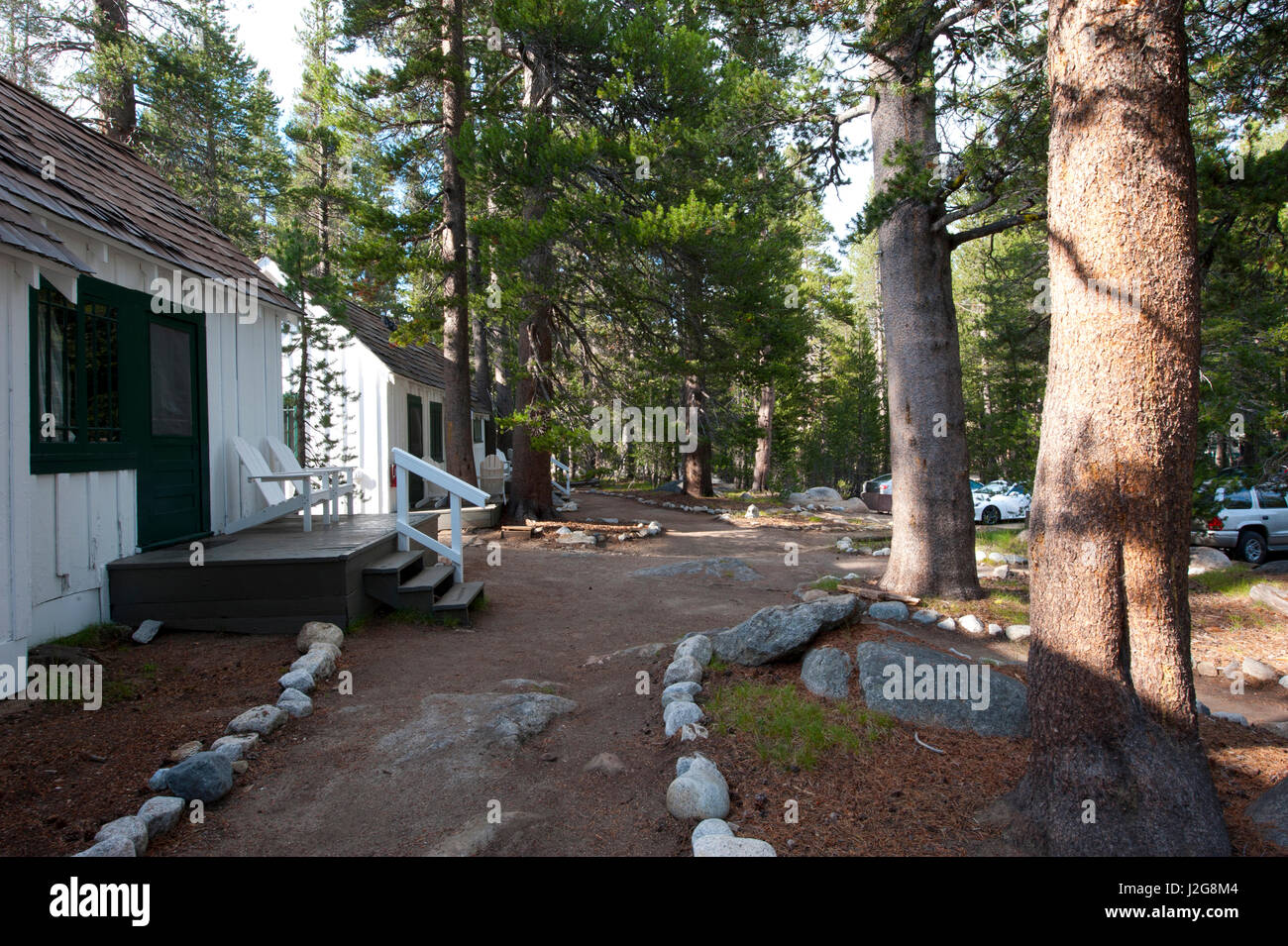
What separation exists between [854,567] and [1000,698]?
21.6 feet

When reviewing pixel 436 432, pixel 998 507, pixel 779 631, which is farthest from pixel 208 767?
pixel 998 507

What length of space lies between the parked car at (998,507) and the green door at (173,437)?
61.8ft

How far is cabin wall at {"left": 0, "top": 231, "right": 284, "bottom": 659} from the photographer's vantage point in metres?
4.93

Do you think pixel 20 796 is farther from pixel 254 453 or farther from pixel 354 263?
pixel 354 263

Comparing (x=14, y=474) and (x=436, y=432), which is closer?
(x=14, y=474)

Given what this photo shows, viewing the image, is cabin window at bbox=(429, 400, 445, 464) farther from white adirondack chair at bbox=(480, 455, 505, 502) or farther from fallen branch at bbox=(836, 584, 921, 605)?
fallen branch at bbox=(836, 584, 921, 605)

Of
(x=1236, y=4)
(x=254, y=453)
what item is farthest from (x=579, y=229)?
(x=1236, y=4)

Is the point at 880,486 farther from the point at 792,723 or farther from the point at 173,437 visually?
the point at 792,723

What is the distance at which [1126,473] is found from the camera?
114 inches

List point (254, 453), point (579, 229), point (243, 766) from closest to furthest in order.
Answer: point (243, 766) → point (254, 453) → point (579, 229)

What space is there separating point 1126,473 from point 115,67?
19.2m
